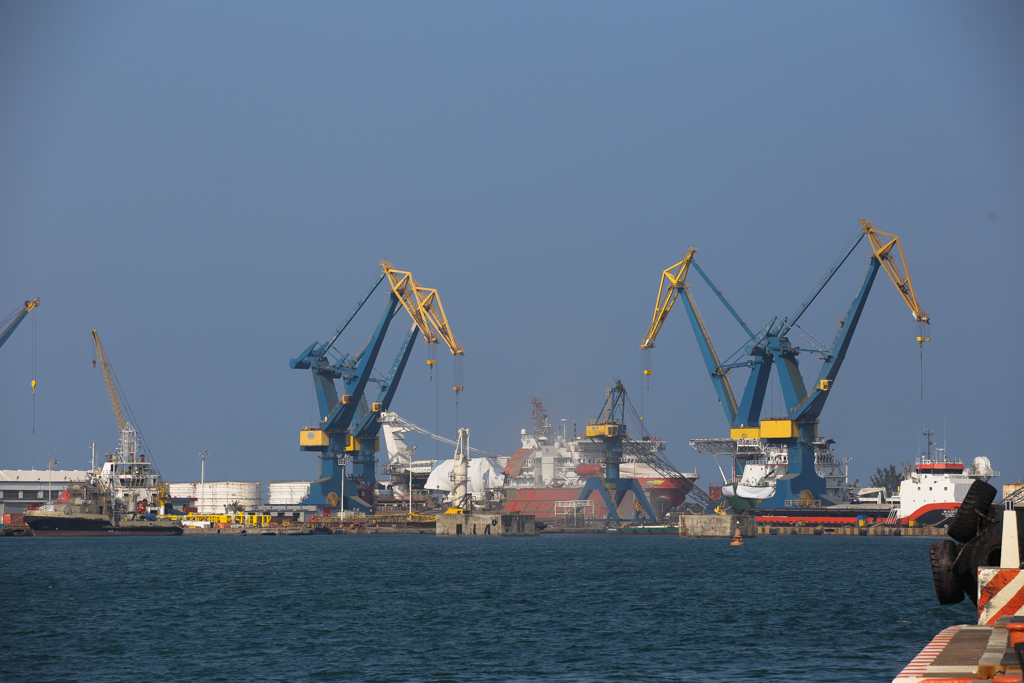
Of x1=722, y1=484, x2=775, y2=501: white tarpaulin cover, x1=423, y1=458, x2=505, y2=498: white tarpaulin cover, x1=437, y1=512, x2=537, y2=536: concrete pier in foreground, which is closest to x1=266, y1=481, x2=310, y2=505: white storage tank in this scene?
x1=423, y1=458, x2=505, y2=498: white tarpaulin cover

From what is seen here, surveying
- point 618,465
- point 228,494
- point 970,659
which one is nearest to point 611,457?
point 618,465

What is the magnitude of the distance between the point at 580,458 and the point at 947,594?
407 feet

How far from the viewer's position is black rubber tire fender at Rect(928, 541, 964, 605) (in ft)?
69.1

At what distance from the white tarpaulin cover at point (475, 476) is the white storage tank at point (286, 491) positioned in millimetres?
25150

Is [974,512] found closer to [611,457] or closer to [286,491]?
[611,457]

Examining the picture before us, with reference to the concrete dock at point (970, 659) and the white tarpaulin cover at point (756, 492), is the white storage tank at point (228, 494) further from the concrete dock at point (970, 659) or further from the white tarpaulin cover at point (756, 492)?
the concrete dock at point (970, 659)

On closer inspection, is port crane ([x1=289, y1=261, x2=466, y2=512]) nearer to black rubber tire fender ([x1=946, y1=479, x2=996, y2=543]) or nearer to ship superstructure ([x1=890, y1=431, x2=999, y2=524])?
ship superstructure ([x1=890, y1=431, x2=999, y2=524])

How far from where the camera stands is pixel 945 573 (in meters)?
21.0

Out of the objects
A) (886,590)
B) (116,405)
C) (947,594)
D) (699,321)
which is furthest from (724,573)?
(116,405)

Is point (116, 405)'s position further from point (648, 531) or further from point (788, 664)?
point (788, 664)

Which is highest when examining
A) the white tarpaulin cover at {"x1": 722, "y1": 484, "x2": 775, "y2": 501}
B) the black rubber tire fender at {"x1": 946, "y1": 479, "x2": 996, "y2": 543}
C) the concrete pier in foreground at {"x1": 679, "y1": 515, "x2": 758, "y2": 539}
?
the black rubber tire fender at {"x1": 946, "y1": 479, "x2": 996, "y2": 543}

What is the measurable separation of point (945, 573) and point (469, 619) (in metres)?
20.1

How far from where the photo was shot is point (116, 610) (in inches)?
1612

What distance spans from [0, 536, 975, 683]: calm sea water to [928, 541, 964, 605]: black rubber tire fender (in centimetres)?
336
